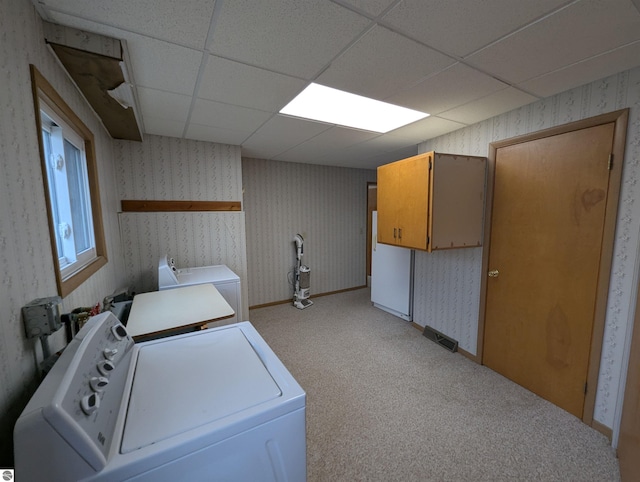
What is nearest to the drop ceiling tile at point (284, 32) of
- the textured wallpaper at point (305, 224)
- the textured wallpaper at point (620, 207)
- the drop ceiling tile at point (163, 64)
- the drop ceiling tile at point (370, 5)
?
the drop ceiling tile at point (370, 5)

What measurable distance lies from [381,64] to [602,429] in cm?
280

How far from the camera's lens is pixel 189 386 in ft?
Result: 3.11

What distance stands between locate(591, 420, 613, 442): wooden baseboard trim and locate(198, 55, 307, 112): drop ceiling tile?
10.0 ft

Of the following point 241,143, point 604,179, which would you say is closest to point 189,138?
point 241,143

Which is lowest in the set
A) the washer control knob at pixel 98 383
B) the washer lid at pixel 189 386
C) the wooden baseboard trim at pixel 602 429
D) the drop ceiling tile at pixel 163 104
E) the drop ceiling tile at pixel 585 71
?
the wooden baseboard trim at pixel 602 429

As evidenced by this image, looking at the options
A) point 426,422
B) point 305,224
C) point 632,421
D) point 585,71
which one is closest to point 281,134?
point 305,224

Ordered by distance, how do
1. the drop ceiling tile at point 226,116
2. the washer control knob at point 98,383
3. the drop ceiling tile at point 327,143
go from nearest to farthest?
1. the washer control knob at point 98,383
2. the drop ceiling tile at point 226,116
3. the drop ceiling tile at point 327,143

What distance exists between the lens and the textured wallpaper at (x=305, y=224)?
424cm

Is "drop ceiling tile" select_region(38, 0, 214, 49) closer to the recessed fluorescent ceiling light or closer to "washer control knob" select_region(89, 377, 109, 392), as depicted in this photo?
the recessed fluorescent ceiling light

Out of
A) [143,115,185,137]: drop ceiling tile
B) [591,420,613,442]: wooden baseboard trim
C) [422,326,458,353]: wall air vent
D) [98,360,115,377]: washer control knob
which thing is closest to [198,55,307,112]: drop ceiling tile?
[143,115,185,137]: drop ceiling tile

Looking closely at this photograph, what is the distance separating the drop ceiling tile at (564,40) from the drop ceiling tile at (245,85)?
3.69ft

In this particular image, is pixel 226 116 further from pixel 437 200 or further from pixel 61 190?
pixel 437 200

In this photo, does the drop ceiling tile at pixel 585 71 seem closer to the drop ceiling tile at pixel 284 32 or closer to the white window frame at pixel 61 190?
the drop ceiling tile at pixel 284 32

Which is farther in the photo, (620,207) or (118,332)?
(620,207)
